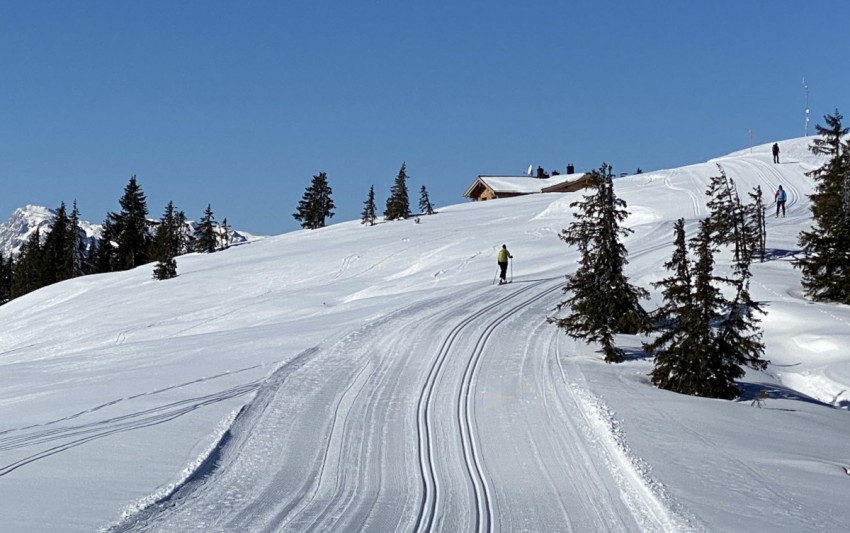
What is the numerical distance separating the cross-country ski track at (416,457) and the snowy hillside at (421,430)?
4 cm

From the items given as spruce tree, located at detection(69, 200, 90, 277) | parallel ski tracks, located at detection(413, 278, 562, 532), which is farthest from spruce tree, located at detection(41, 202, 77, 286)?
parallel ski tracks, located at detection(413, 278, 562, 532)

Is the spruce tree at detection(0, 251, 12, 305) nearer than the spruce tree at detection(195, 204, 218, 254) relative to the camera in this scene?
No

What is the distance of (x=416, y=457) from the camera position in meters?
10.6

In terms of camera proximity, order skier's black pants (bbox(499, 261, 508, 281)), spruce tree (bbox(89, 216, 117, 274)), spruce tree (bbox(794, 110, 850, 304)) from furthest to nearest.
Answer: spruce tree (bbox(89, 216, 117, 274))
skier's black pants (bbox(499, 261, 508, 281))
spruce tree (bbox(794, 110, 850, 304))

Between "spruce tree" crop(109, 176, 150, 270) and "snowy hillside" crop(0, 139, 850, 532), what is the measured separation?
180ft

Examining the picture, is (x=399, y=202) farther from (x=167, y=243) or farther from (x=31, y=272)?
(x=31, y=272)

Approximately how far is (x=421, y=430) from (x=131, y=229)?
76243mm

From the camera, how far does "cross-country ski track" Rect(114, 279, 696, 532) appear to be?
832 cm

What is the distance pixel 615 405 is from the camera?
13.5m

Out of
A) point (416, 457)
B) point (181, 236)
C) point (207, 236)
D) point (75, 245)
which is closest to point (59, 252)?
point (75, 245)

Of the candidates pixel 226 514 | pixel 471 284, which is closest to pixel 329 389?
pixel 226 514

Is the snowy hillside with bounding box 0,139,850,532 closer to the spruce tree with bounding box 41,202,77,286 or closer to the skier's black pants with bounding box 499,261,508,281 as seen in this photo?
the skier's black pants with bounding box 499,261,508,281

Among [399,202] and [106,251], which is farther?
[106,251]

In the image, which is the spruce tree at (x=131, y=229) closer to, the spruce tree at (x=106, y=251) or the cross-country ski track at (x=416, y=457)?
the spruce tree at (x=106, y=251)
